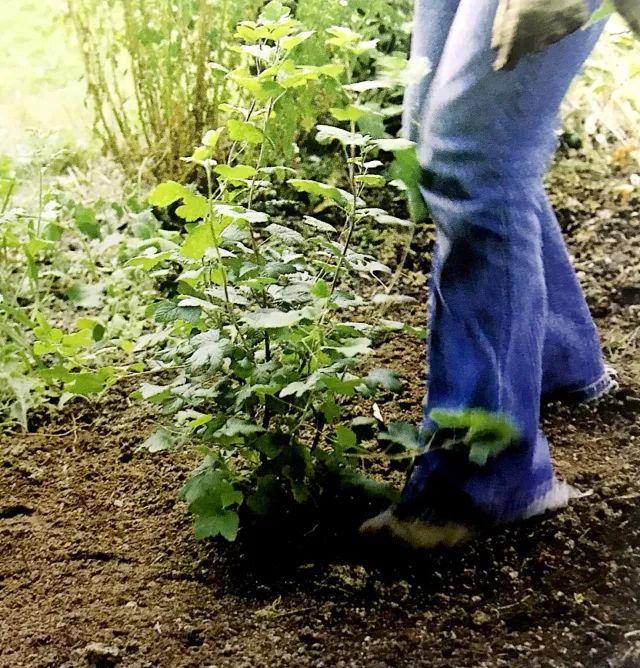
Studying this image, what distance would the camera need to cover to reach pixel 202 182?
2.51m

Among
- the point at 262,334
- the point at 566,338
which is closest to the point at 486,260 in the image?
the point at 262,334

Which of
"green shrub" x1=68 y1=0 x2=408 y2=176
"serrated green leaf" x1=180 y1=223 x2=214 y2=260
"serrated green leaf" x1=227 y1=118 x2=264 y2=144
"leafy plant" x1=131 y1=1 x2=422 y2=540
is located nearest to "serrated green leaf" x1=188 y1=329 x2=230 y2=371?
"leafy plant" x1=131 y1=1 x2=422 y2=540

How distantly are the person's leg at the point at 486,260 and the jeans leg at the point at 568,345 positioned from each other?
1.13ft

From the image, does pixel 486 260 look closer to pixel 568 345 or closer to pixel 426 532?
pixel 426 532

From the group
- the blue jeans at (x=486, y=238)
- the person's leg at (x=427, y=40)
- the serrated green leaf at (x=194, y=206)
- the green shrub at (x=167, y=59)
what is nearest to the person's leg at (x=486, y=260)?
the blue jeans at (x=486, y=238)

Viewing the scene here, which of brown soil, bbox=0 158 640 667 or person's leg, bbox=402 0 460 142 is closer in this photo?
brown soil, bbox=0 158 640 667

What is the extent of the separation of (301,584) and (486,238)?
60 centimetres

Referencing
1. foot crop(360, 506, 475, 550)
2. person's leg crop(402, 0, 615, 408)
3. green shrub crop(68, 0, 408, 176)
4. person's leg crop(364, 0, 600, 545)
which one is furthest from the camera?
green shrub crop(68, 0, 408, 176)

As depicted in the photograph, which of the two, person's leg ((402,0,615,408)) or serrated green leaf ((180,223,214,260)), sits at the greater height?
serrated green leaf ((180,223,214,260))

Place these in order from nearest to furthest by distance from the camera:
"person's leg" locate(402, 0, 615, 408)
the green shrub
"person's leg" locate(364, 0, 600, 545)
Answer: "person's leg" locate(364, 0, 600, 545), "person's leg" locate(402, 0, 615, 408), the green shrub

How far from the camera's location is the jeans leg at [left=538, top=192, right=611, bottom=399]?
5.16ft

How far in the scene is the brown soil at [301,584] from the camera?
3.57 ft

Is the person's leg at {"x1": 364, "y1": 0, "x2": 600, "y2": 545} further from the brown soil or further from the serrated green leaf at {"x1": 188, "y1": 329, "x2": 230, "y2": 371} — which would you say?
the serrated green leaf at {"x1": 188, "y1": 329, "x2": 230, "y2": 371}

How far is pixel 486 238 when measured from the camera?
1117 millimetres
